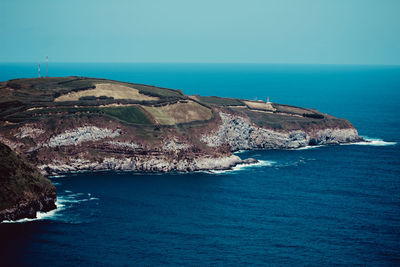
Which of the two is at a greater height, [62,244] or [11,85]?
[11,85]

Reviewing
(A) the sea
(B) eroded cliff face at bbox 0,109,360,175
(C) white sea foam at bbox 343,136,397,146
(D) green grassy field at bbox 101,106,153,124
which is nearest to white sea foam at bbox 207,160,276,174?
(A) the sea

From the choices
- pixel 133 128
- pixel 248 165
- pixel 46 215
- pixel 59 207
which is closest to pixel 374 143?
pixel 248 165

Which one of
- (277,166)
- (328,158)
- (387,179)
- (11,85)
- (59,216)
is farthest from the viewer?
(11,85)

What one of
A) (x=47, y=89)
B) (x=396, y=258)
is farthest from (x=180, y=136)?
(x=396, y=258)

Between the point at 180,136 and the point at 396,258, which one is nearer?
the point at 396,258

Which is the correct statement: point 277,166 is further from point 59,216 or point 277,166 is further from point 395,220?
point 59,216

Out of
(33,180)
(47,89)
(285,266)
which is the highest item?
(47,89)

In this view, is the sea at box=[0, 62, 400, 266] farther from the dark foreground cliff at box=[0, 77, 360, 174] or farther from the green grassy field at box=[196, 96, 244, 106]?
the green grassy field at box=[196, 96, 244, 106]
